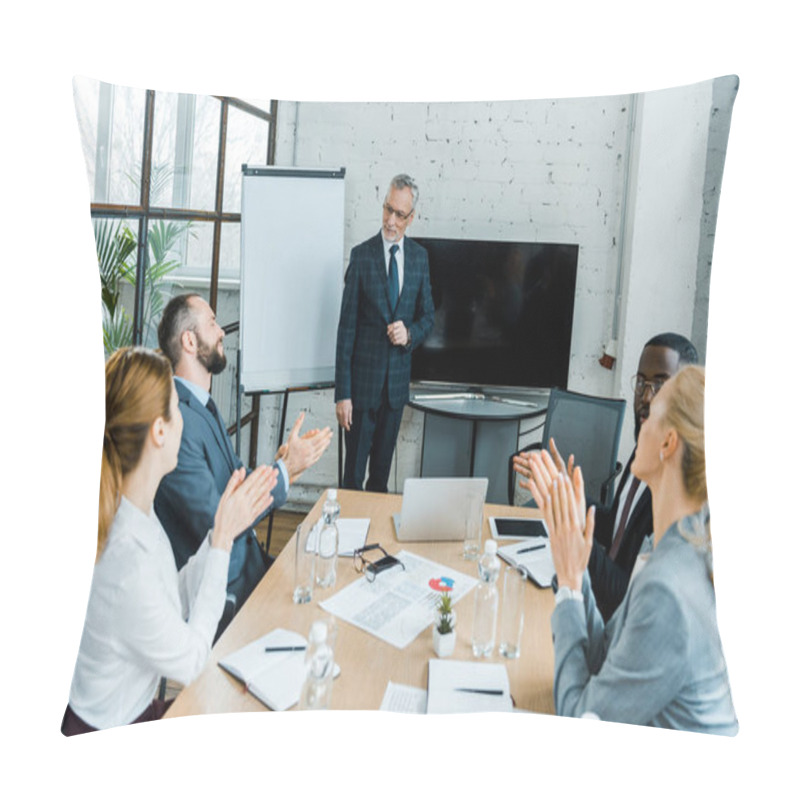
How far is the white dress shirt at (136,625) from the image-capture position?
1471mm

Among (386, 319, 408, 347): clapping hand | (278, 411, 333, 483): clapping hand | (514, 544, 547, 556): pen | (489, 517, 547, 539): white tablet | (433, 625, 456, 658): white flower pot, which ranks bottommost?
(433, 625, 456, 658): white flower pot

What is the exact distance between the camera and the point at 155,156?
1601 millimetres

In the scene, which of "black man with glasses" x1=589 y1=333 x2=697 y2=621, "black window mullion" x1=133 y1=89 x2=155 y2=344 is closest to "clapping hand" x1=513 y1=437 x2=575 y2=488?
"black man with glasses" x1=589 y1=333 x2=697 y2=621

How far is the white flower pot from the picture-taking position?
1.50 m

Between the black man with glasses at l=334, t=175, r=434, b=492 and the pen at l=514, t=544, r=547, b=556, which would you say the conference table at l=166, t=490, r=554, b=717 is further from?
the black man with glasses at l=334, t=175, r=434, b=492

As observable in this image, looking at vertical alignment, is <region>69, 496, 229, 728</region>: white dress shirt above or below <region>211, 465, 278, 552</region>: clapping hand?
below

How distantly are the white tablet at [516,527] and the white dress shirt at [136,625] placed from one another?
0.60 meters

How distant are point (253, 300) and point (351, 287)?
216mm

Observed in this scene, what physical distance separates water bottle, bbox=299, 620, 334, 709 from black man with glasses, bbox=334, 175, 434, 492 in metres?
0.34

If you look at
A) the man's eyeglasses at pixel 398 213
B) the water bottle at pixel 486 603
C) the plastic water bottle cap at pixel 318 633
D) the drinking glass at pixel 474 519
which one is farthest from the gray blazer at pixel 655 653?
the man's eyeglasses at pixel 398 213

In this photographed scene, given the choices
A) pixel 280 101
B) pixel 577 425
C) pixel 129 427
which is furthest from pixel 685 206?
pixel 129 427

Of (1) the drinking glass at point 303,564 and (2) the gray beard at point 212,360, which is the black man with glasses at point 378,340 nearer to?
(1) the drinking glass at point 303,564

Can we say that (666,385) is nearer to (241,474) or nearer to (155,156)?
(241,474)

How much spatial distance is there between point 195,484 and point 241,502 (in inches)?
4.2
